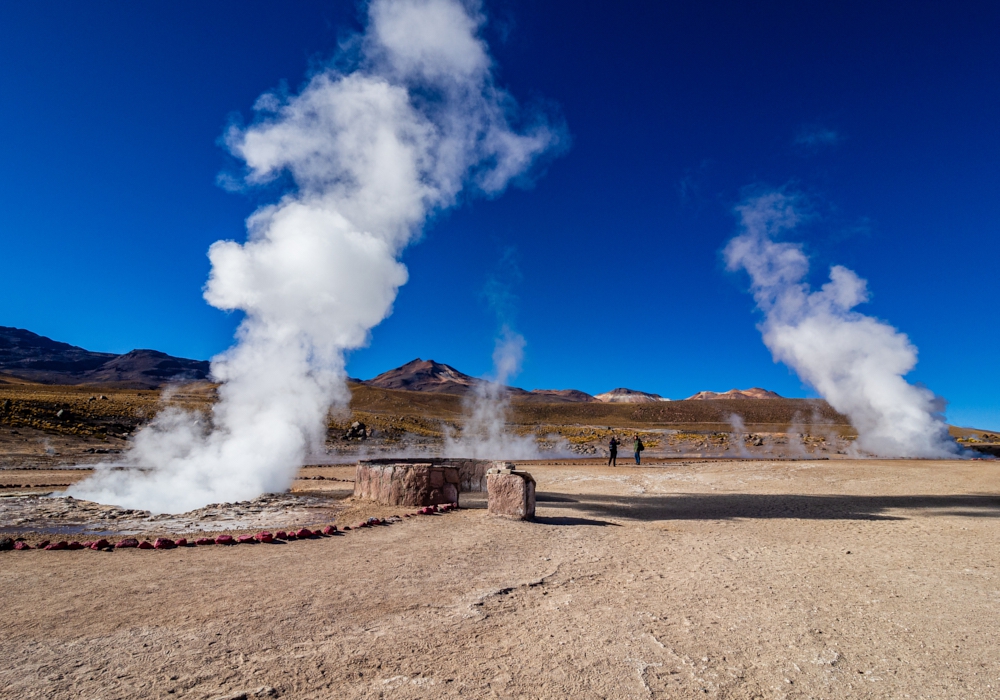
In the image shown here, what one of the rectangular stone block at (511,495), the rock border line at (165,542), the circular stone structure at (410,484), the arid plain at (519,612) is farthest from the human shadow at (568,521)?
the rock border line at (165,542)

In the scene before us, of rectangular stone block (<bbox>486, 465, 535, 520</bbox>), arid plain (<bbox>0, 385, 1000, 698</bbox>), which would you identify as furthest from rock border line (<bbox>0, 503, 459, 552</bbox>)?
rectangular stone block (<bbox>486, 465, 535, 520</bbox>)

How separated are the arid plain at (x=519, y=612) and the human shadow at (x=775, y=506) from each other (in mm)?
1392

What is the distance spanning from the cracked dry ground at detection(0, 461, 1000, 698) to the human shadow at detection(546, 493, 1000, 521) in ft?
8.68

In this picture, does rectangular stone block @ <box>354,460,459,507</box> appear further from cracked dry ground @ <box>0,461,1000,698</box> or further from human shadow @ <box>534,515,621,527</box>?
cracked dry ground @ <box>0,461,1000,698</box>

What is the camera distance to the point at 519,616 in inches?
231

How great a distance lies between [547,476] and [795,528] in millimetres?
13785

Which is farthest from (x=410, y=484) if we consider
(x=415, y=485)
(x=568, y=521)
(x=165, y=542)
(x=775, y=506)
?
(x=775, y=506)

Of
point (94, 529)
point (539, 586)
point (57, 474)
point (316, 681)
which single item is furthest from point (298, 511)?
point (57, 474)

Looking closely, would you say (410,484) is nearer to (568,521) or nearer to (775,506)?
(568,521)

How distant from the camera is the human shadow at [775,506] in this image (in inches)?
551

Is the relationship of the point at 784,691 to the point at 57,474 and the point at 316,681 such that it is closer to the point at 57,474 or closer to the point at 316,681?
the point at 316,681

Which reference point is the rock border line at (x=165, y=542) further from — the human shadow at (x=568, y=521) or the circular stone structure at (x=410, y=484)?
the human shadow at (x=568, y=521)

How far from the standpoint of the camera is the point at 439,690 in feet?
13.4

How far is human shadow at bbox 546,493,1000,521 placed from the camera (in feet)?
45.9
